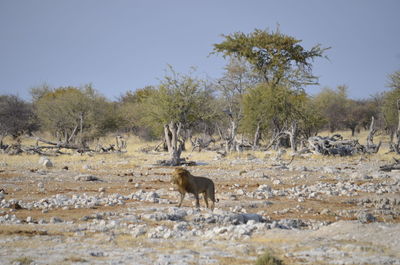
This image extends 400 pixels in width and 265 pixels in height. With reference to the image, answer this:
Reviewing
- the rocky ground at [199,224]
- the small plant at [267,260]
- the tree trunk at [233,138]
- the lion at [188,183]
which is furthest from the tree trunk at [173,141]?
the small plant at [267,260]

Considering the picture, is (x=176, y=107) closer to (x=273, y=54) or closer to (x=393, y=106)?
(x=273, y=54)

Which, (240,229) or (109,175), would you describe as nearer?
(240,229)

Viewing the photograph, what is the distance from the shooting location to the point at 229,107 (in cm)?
4122

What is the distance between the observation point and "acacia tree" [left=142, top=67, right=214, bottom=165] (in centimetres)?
2952

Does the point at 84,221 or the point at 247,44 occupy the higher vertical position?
the point at 247,44

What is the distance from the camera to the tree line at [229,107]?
1201 inches

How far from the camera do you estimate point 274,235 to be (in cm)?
872

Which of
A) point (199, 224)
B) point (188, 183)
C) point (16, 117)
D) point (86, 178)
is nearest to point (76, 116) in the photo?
point (16, 117)

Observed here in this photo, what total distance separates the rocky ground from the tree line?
1167 cm

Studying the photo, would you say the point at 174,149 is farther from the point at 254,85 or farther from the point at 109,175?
the point at 254,85

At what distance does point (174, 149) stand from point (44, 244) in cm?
2117

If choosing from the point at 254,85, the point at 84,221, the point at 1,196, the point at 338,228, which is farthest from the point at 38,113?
the point at 338,228

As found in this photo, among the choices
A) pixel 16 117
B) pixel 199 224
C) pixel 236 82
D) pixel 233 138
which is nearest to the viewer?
pixel 199 224

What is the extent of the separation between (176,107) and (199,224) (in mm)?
20229
